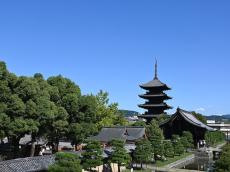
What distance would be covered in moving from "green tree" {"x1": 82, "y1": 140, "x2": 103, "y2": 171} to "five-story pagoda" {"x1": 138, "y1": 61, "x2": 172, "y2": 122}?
2158 inches

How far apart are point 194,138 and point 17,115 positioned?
52.0 metres

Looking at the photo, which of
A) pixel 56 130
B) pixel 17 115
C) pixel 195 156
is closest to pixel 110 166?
pixel 56 130

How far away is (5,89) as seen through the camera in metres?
34.1

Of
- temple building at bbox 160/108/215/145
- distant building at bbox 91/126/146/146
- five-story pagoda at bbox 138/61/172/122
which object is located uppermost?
five-story pagoda at bbox 138/61/172/122

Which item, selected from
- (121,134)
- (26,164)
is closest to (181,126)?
(121,134)

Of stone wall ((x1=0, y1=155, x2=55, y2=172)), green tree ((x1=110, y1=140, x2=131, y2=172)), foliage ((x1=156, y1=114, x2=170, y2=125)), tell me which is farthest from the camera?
foliage ((x1=156, y1=114, x2=170, y2=125))

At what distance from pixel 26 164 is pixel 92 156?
6392mm

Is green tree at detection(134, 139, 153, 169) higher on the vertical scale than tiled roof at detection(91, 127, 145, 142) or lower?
lower

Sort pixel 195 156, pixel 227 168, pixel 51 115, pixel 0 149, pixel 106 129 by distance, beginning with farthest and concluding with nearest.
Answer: pixel 195 156, pixel 106 129, pixel 0 149, pixel 51 115, pixel 227 168

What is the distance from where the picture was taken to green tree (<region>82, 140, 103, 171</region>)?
34594 millimetres

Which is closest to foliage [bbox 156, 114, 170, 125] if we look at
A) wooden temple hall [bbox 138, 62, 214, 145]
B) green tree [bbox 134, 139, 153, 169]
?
wooden temple hall [bbox 138, 62, 214, 145]

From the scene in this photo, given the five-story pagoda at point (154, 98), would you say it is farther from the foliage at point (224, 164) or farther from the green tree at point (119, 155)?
the foliage at point (224, 164)

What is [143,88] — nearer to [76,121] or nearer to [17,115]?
[76,121]

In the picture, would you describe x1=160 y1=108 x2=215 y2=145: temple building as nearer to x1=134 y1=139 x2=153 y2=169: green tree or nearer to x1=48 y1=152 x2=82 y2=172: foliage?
x1=134 y1=139 x2=153 y2=169: green tree
